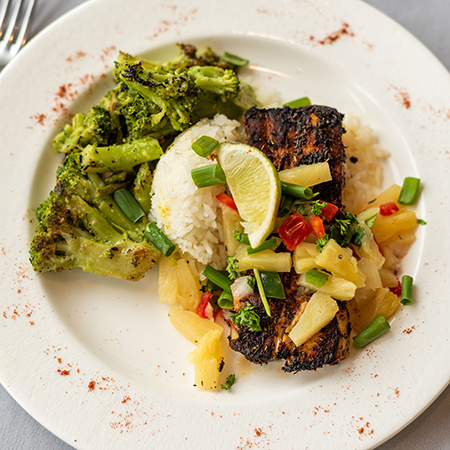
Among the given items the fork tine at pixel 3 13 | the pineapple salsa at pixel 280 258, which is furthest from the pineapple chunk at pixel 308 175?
the fork tine at pixel 3 13

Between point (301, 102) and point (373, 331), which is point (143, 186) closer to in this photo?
point (301, 102)

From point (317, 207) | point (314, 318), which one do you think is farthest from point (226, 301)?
point (317, 207)

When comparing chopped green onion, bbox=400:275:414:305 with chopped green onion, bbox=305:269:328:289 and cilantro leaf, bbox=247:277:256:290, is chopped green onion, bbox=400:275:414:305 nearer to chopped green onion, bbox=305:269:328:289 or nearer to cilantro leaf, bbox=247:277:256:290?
chopped green onion, bbox=305:269:328:289

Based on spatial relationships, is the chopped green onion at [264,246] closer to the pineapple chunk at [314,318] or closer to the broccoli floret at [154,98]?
the pineapple chunk at [314,318]

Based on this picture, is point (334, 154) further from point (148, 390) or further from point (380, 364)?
point (148, 390)

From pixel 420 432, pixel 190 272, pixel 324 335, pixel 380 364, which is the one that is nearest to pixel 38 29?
pixel 190 272

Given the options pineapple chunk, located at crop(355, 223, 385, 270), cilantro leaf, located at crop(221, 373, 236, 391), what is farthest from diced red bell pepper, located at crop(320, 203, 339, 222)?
cilantro leaf, located at crop(221, 373, 236, 391)
